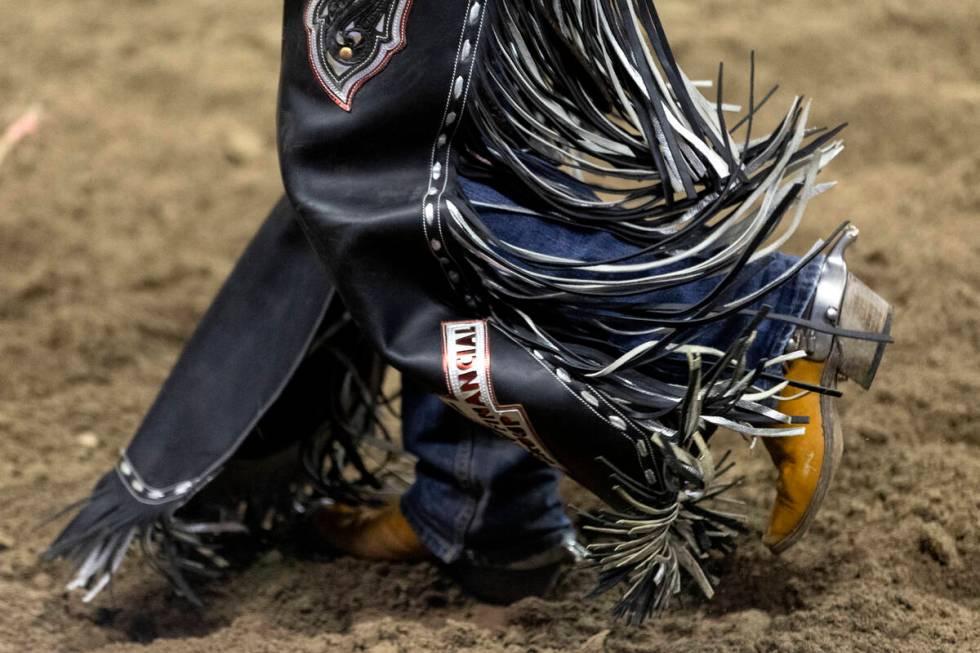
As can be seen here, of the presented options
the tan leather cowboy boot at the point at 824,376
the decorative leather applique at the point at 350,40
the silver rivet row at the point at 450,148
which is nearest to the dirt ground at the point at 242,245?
the tan leather cowboy boot at the point at 824,376

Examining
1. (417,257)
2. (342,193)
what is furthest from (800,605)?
(342,193)

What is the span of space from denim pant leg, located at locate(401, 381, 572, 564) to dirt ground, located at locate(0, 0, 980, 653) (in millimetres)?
95

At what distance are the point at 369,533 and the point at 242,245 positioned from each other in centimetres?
112

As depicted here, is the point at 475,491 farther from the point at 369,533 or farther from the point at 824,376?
the point at 824,376

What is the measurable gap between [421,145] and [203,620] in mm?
804

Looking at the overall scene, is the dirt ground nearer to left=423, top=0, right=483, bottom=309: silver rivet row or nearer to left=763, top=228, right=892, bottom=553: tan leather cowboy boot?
left=763, top=228, right=892, bottom=553: tan leather cowboy boot

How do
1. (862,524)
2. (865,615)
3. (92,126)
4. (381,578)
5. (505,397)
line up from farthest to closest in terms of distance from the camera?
(92,126), (381,578), (862,524), (865,615), (505,397)

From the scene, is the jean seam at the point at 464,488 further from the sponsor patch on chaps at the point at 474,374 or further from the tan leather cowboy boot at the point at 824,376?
the tan leather cowboy boot at the point at 824,376

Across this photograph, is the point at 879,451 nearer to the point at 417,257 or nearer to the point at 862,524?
the point at 862,524

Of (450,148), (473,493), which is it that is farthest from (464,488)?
(450,148)

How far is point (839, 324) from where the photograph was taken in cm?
132

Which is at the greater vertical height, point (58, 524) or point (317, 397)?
point (317, 397)

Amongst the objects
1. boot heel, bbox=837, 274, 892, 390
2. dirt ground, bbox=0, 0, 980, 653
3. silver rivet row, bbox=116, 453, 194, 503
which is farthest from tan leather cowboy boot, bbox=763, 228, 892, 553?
silver rivet row, bbox=116, 453, 194, 503

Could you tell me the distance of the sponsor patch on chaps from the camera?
1.29 m
